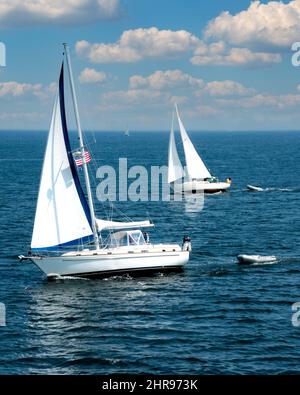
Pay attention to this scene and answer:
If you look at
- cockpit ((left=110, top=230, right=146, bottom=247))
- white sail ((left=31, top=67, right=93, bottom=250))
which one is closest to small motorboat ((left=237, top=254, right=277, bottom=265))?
cockpit ((left=110, top=230, right=146, bottom=247))

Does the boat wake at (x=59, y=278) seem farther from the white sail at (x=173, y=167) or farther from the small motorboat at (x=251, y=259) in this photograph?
the white sail at (x=173, y=167)

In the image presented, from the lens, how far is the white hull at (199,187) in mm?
106688

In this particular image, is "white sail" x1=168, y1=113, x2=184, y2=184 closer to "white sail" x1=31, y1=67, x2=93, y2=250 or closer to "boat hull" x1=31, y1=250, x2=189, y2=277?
"boat hull" x1=31, y1=250, x2=189, y2=277

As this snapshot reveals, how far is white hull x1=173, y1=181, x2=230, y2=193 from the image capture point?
10669 centimetres

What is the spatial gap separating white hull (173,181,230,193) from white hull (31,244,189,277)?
51631mm

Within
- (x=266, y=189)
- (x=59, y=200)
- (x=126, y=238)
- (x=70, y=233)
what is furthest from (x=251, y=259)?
(x=266, y=189)

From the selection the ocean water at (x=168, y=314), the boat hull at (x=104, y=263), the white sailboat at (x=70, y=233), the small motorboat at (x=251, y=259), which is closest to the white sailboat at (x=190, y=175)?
the ocean water at (x=168, y=314)

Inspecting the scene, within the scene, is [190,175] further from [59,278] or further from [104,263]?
[59,278]

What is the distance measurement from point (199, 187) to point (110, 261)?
181 feet

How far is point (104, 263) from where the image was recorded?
53562 mm

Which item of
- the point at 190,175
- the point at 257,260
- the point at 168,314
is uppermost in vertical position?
the point at 190,175

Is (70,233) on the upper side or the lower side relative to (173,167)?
lower

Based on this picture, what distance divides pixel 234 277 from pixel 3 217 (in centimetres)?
4033

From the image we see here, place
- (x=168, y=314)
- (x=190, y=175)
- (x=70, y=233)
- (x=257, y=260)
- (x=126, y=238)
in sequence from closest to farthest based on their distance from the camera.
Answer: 1. (x=168, y=314)
2. (x=70, y=233)
3. (x=126, y=238)
4. (x=257, y=260)
5. (x=190, y=175)
